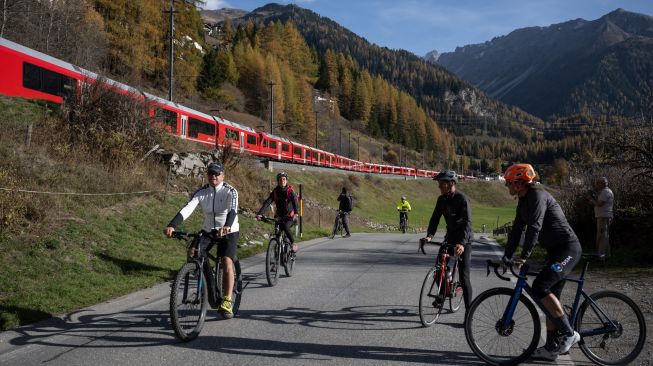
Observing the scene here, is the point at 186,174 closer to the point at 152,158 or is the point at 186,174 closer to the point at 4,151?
the point at 152,158

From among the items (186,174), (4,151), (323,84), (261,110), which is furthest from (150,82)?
(323,84)

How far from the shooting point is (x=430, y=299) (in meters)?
6.42

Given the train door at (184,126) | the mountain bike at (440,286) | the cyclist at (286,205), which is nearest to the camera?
the mountain bike at (440,286)

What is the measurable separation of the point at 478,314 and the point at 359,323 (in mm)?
1746

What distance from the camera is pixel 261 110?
10162 cm

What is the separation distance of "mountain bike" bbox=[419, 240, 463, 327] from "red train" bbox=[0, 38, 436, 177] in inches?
515

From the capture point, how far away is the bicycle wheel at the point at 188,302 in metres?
5.12

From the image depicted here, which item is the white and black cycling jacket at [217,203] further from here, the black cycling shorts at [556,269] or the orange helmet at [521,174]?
the black cycling shorts at [556,269]

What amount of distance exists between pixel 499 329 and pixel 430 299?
5.41ft

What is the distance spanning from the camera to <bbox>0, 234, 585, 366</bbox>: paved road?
187 inches

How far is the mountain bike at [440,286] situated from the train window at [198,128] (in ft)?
75.2

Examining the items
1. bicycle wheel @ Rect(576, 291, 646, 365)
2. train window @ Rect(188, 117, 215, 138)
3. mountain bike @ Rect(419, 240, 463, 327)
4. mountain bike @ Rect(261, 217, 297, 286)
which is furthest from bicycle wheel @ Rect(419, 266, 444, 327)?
train window @ Rect(188, 117, 215, 138)

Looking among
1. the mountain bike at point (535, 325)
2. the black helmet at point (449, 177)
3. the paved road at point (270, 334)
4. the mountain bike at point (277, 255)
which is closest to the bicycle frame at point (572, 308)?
the mountain bike at point (535, 325)

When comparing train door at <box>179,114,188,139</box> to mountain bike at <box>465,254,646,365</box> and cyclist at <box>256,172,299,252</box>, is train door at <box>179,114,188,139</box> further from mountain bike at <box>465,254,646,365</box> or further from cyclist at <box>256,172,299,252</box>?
mountain bike at <box>465,254,646,365</box>
